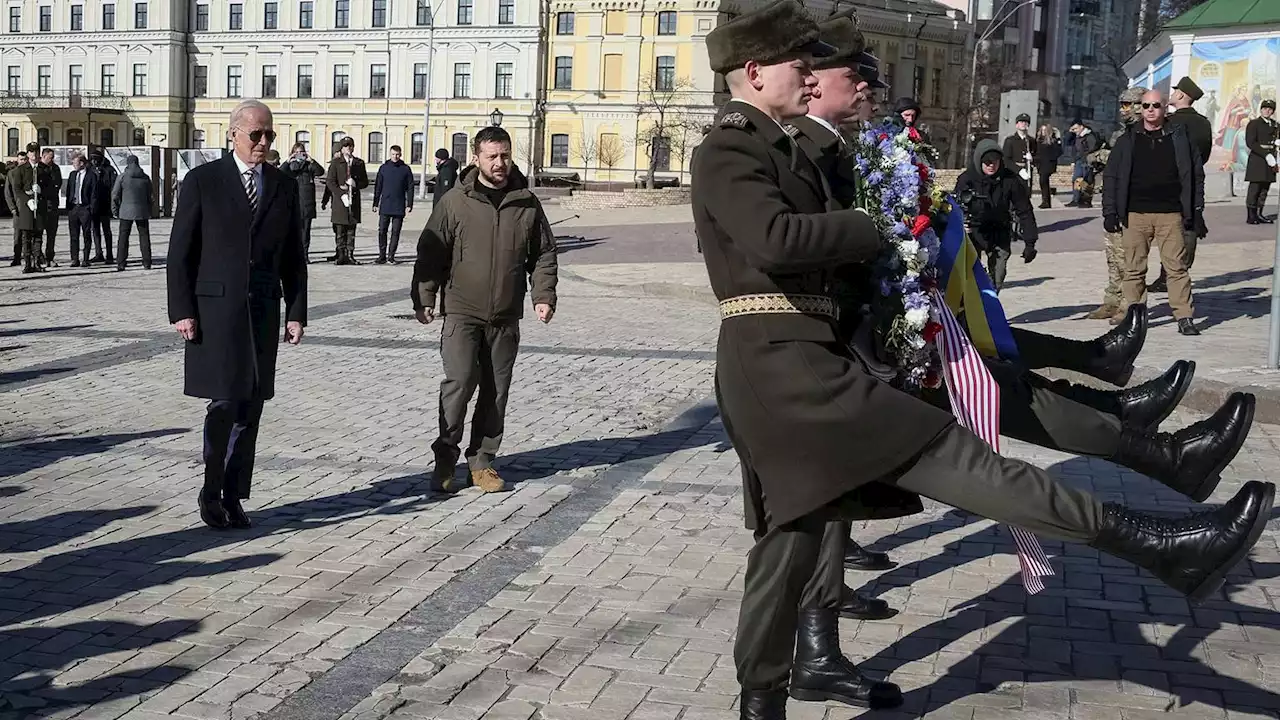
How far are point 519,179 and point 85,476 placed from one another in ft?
8.59

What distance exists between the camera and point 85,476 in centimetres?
775

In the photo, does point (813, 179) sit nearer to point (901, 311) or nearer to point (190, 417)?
point (901, 311)

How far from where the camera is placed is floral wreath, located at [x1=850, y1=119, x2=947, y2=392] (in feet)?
13.1

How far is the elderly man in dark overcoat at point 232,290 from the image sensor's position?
648cm

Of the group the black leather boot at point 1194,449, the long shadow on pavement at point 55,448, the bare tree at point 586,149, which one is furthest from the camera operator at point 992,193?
the bare tree at point 586,149

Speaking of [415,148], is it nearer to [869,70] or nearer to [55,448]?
[55,448]

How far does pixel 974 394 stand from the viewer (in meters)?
4.18

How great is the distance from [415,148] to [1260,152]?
60.5 meters

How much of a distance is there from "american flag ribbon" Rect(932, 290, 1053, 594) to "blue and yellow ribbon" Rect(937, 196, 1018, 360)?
0.25 meters

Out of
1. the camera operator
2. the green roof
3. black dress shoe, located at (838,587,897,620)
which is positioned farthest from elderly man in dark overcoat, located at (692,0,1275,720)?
the green roof

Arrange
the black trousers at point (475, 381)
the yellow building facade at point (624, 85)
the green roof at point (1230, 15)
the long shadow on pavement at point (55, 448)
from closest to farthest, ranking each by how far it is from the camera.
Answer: the black trousers at point (475, 381), the long shadow on pavement at point (55, 448), the green roof at point (1230, 15), the yellow building facade at point (624, 85)

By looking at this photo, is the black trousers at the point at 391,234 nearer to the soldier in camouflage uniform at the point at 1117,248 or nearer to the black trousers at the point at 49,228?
the black trousers at the point at 49,228

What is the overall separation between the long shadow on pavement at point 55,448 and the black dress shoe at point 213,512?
165 cm

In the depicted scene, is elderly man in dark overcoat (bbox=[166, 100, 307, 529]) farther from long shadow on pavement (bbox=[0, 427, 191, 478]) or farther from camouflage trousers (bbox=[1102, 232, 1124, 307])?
camouflage trousers (bbox=[1102, 232, 1124, 307])
